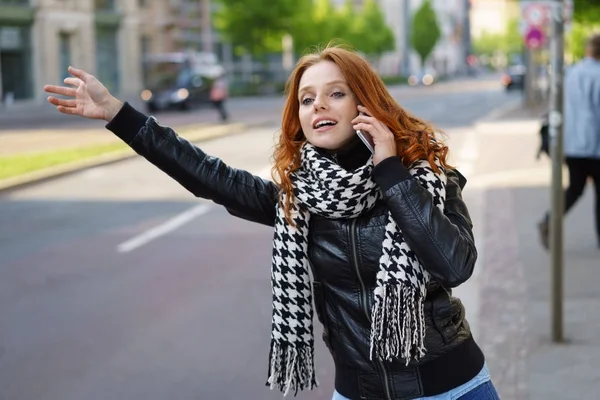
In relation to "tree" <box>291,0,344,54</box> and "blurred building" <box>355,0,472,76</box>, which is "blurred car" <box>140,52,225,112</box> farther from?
"blurred building" <box>355,0,472,76</box>

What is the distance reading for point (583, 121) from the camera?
28.8 feet

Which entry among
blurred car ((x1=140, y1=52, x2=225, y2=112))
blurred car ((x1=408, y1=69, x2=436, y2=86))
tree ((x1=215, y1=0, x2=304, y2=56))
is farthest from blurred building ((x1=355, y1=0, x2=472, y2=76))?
blurred car ((x1=140, y1=52, x2=225, y2=112))

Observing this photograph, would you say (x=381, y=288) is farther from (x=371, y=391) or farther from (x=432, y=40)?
(x=432, y=40)

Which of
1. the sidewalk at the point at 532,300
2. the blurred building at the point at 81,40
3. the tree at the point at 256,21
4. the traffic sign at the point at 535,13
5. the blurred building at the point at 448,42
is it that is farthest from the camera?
the blurred building at the point at 448,42

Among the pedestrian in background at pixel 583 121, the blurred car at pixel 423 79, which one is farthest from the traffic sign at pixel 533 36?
the blurred car at pixel 423 79

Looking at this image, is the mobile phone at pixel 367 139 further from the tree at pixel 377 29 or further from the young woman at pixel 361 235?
the tree at pixel 377 29

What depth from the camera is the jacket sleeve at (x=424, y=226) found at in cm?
246

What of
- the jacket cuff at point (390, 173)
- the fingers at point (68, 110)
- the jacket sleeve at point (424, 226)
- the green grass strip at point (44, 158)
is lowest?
the green grass strip at point (44, 158)

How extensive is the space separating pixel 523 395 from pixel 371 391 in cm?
263

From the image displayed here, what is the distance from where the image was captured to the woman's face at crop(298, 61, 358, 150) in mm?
2648

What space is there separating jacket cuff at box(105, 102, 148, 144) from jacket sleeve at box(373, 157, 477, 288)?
2.33ft

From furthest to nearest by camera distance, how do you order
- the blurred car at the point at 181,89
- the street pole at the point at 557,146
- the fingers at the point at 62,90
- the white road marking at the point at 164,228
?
the blurred car at the point at 181,89
the white road marking at the point at 164,228
the street pole at the point at 557,146
the fingers at the point at 62,90

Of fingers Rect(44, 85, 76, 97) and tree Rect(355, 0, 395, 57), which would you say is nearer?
fingers Rect(44, 85, 76, 97)

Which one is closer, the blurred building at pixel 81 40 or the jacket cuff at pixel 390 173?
the jacket cuff at pixel 390 173
